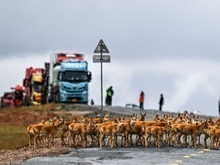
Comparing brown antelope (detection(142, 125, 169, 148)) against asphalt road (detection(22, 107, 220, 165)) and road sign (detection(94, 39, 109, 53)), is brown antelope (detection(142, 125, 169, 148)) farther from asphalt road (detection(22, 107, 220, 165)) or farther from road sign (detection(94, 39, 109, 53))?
road sign (detection(94, 39, 109, 53))

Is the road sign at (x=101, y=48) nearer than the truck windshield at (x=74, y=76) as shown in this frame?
Yes

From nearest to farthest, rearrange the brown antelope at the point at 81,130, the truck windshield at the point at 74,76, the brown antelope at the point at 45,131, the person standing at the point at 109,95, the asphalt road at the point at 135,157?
the asphalt road at the point at 135,157
the brown antelope at the point at 81,130
the brown antelope at the point at 45,131
the truck windshield at the point at 74,76
the person standing at the point at 109,95

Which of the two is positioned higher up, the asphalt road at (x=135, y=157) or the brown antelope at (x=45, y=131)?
the brown antelope at (x=45, y=131)

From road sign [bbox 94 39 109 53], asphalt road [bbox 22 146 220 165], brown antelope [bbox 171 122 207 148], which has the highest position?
road sign [bbox 94 39 109 53]

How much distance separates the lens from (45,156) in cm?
2539

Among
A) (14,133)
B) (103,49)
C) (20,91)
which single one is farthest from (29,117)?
(20,91)

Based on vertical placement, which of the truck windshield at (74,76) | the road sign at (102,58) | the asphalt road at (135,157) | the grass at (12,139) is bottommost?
the asphalt road at (135,157)

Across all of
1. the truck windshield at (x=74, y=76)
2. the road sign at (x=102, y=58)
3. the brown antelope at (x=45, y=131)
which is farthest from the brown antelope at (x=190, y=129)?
the truck windshield at (x=74, y=76)

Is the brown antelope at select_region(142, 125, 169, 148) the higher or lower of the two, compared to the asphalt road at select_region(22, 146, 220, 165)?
higher

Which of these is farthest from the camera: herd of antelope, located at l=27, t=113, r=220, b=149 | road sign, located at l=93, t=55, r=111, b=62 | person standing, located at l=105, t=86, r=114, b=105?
person standing, located at l=105, t=86, r=114, b=105

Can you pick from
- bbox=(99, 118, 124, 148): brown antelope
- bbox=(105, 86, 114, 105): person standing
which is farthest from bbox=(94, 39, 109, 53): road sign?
bbox=(105, 86, 114, 105): person standing

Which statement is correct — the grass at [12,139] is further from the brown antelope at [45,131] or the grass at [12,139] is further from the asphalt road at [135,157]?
the asphalt road at [135,157]

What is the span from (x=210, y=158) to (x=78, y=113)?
29.1m

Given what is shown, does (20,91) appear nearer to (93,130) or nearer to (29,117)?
(29,117)
